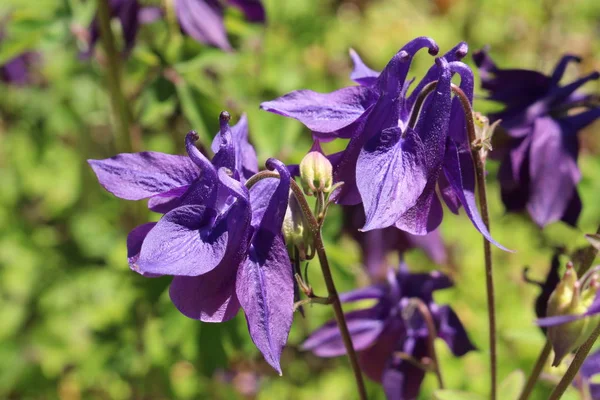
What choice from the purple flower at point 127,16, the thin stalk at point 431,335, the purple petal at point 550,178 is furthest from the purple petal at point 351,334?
the purple flower at point 127,16

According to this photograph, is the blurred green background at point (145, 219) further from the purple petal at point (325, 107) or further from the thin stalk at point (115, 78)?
the purple petal at point (325, 107)

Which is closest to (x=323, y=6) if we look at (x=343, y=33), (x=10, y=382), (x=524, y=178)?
(x=343, y=33)

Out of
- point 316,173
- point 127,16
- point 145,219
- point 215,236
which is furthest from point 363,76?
point 145,219

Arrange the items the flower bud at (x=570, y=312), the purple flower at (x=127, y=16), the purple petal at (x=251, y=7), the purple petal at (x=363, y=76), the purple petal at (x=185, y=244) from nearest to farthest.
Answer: the purple petal at (x=185, y=244), the flower bud at (x=570, y=312), the purple petal at (x=363, y=76), the purple flower at (x=127, y=16), the purple petal at (x=251, y=7)

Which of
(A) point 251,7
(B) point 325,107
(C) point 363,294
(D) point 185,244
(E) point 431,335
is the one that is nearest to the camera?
(D) point 185,244

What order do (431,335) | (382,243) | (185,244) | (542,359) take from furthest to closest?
(382,243) → (431,335) → (542,359) → (185,244)

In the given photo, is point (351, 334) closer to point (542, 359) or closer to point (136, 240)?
point (542, 359)

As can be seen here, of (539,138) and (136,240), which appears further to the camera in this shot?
(539,138)

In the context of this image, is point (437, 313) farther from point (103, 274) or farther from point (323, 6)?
point (323, 6)
